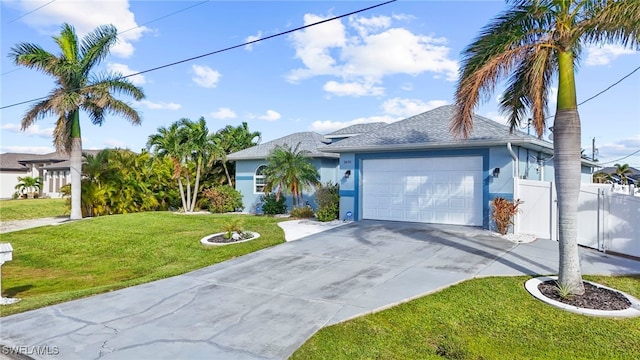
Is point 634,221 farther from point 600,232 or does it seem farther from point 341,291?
point 341,291

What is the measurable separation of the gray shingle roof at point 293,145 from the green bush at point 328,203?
8.25 ft

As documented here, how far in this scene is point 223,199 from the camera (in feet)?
66.1

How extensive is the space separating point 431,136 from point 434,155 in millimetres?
680

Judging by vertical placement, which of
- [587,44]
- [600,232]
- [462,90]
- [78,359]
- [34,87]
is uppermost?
[34,87]

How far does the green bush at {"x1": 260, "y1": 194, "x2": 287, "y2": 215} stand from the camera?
17.8 meters

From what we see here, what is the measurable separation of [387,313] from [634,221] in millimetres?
7165

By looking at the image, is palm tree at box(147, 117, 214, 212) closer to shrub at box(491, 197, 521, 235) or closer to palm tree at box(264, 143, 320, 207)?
palm tree at box(264, 143, 320, 207)

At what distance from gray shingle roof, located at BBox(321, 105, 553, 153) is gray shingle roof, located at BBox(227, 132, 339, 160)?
143 inches

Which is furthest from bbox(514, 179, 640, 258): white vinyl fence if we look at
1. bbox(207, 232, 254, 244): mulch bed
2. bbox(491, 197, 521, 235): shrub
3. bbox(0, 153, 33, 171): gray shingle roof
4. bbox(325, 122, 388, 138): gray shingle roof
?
bbox(0, 153, 33, 171): gray shingle roof

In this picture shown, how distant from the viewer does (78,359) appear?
4.42 m

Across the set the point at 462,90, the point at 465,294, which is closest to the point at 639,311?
the point at 465,294

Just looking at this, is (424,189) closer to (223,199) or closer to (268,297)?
(268,297)

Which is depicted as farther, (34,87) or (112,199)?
(112,199)

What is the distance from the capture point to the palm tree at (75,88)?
17203mm
